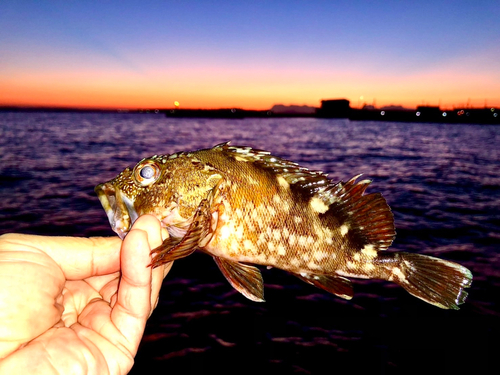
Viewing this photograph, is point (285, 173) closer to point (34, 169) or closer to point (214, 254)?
point (214, 254)

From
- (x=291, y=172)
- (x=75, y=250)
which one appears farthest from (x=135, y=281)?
(x=291, y=172)

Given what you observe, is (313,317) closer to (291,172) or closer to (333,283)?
(333,283)

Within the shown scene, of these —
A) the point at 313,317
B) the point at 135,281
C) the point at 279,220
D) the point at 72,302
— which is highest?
the point at 279,220

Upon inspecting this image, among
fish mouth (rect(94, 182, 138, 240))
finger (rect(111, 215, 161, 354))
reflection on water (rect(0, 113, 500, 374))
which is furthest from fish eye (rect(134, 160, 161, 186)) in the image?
reflection on water (rect(0, 113, 500, 374))

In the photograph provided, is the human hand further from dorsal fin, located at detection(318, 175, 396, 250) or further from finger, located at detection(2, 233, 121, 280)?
dorsal fin, located at detection(318, 175, 396, 250)

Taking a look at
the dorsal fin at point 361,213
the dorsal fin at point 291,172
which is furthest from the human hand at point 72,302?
the dorsal fin at point 361,213
